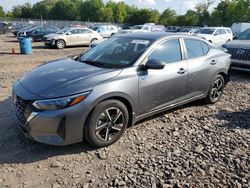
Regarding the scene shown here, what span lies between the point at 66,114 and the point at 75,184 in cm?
86

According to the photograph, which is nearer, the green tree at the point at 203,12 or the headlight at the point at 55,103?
the headlight at the point at 55,103

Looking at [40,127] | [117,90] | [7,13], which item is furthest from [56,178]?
[7,13]

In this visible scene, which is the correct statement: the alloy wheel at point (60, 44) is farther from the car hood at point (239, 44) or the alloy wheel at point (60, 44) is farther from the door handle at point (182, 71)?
the door handle at point (182, 71)

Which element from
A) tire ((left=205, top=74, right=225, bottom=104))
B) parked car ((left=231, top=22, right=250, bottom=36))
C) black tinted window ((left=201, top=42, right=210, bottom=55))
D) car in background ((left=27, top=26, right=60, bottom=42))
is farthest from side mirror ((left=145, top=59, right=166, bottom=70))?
parked car ((left=231, top=22, right=250, bottom=36))

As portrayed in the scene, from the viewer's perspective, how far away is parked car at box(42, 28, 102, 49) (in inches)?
763

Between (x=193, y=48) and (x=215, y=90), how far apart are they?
4.09ft

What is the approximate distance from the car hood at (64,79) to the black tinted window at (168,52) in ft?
2.80

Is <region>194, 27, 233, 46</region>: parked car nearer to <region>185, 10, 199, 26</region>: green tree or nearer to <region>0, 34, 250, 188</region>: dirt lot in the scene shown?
<region>0, 34, 250, 188</region>: dirt lot

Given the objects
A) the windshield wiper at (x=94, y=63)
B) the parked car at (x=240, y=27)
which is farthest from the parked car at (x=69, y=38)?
the parked car at (x=240, y=27)

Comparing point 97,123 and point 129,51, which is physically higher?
point 129,51

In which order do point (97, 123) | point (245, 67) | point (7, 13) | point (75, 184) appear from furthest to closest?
point (7, 13) → point (245, 67) → point (97, 123) → point (75, 184)

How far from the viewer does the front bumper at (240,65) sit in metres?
8.70

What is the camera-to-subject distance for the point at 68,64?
4652 millimetres

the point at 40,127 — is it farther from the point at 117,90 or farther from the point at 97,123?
the point at 117,90
